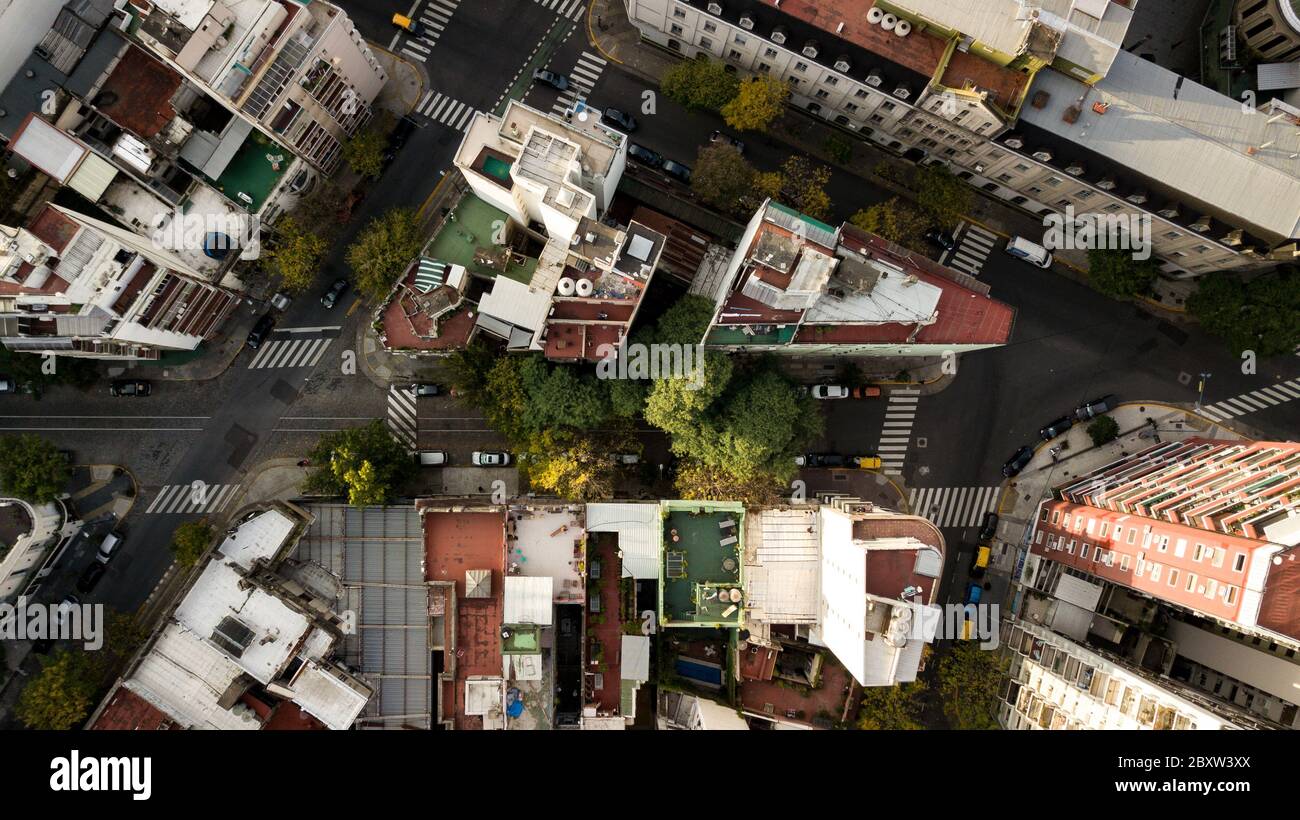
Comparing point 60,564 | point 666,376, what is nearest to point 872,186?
point 666,376

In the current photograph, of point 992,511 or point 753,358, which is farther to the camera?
point 992,511

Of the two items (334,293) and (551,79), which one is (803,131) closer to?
(551,79)

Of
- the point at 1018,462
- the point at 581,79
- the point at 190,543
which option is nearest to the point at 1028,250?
the point at 1018,462

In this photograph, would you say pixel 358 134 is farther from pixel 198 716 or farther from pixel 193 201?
pixel 198 716

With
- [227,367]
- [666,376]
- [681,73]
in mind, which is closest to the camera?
[666,376]

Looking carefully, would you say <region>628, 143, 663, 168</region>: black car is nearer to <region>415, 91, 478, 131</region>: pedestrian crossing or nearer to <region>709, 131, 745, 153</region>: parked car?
<region>709, 131, 745, 153</region>: parked car

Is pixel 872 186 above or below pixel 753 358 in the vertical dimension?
above

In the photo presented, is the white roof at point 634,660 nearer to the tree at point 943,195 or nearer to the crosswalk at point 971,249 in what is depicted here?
the crosswalk at point 971,249
